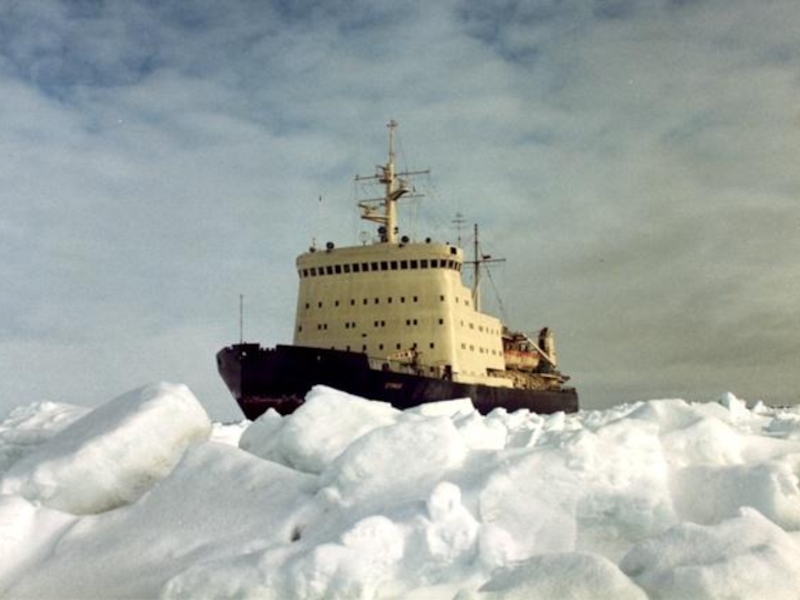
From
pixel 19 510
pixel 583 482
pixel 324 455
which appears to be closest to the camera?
pixel 583 482

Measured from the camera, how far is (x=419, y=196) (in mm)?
39312

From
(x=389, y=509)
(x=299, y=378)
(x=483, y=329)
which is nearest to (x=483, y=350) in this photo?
(x=483, y=329)

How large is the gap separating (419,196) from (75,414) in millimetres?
31430

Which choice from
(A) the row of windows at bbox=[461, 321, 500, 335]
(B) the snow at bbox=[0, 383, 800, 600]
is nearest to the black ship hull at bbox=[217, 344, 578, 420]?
(A) the row of windows at bbox=[461, 321, 500, 335]

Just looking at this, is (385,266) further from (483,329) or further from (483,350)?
(483,350)

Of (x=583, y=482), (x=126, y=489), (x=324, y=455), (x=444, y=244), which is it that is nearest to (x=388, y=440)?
(x=324, y=455)

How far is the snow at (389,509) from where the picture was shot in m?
4.46

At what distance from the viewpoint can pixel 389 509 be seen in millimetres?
5055

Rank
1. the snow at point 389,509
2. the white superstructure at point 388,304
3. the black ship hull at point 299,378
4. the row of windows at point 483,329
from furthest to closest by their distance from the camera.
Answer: the row of windows at point 483,329, the white superstructure at point 388,304, the black ship hull at point 299,378, the snow at point 389,509

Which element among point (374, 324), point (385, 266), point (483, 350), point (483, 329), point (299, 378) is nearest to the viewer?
point (299, 378)

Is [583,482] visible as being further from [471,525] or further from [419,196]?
[419,196]

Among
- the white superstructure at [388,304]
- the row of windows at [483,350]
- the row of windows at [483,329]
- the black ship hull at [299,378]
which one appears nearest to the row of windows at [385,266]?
the white superstructure at [388,304]

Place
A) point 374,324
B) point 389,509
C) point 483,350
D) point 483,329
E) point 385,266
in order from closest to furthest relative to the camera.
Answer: point 389,509, point 374,324, point 385,266, point 483,350, point 483,329

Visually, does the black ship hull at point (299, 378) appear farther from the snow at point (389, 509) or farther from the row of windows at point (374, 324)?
the snow at point (389, 509)
